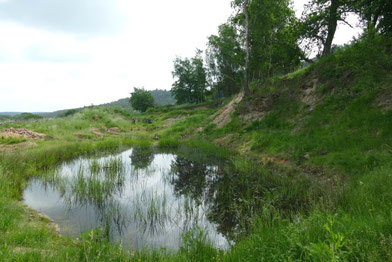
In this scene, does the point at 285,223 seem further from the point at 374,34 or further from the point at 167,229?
the point at 374,34

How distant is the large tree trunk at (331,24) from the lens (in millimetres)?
15766

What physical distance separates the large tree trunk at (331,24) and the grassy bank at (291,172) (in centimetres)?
182

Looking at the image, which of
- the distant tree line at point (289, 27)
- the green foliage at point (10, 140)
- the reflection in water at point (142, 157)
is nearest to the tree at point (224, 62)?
the distant tree line at point (289, 27)

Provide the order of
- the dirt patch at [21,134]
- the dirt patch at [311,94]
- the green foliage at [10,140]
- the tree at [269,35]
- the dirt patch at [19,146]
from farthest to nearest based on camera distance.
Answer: the tree at [269,35] < the dirt patch at [21,134] < the green foliage at [10,140] < the dirt patch at [311,94] < the dirt patch at [19,146]

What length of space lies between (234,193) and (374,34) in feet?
31.4

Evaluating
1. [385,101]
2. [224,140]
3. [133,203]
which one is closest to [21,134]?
[133,203]

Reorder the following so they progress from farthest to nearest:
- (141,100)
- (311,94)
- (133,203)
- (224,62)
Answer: (141,100) < (224,62) < (311,94) < (133,203)

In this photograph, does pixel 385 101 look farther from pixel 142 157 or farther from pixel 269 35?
pixel 142 157

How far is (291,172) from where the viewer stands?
1041 centimetres

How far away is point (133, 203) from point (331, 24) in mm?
19684

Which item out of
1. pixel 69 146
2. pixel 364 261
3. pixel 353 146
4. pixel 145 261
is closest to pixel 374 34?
pixel 353 146

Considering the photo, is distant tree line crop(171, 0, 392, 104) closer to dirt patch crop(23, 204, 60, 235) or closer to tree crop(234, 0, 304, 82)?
tree crop(234, 0, 304, 82)

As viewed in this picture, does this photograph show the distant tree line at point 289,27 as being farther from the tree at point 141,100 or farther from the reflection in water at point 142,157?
the tree at point 141,100

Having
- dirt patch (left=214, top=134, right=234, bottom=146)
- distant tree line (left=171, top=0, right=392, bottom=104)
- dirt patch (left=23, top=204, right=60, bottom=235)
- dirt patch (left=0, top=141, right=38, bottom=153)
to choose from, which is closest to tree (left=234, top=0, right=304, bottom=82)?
distant tree line (left=171, top=0, right=392, bottom=104)
